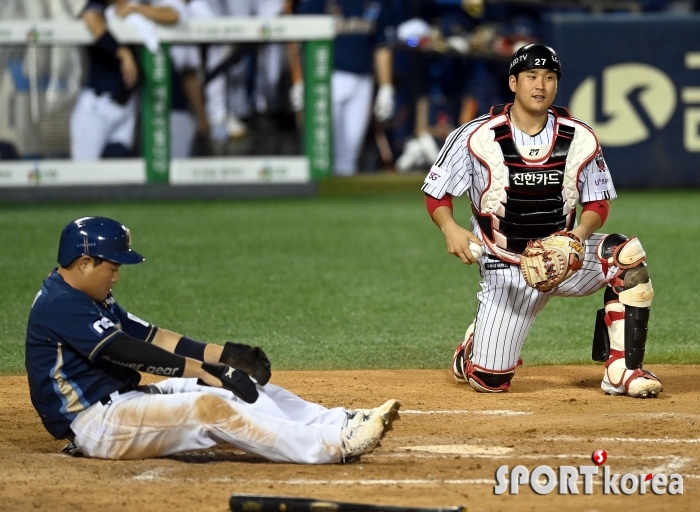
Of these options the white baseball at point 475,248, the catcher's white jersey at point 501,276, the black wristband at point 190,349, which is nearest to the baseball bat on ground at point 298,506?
the black wristband at point 190,349

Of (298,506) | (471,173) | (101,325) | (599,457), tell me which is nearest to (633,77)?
(471,173)

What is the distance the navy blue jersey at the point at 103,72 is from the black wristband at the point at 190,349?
8.79m

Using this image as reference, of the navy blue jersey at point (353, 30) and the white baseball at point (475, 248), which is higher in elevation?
the white baseball at point (475, 248)

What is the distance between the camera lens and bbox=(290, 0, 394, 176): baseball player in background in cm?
1466

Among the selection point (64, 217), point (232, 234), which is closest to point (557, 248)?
point (232, 234)

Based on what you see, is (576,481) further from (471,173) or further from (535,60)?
(535,60)

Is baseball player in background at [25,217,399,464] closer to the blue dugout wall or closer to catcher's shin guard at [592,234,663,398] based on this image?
catcher's shin guard at [592,234,663,398]

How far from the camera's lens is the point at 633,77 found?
14.2m

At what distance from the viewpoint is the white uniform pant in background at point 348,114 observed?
14672 mm

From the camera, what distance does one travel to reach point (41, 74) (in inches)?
522

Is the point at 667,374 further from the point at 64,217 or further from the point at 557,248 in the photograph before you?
the point at 64,217

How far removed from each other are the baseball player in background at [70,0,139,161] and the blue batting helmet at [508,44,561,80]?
26.2ft

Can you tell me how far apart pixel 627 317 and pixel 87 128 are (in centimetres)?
867

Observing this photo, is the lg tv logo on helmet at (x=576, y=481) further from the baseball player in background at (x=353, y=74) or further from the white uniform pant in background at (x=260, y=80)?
the baseball player in background at (x=353, y=74)
